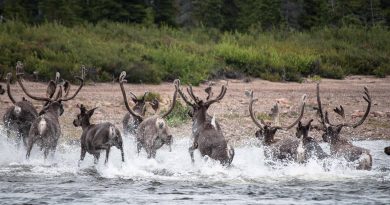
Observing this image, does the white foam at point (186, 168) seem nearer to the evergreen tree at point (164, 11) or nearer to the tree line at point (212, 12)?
the tree line at point (212, 12)

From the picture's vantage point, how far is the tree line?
3919 cm

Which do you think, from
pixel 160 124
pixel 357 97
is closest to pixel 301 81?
pixel 357 97

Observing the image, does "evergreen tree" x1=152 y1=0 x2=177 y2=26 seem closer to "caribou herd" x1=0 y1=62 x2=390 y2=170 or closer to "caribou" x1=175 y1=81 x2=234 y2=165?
"caribou herd" x1=0 y1=62 x2=390 y2=170

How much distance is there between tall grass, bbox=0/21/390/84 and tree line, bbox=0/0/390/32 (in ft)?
9.80

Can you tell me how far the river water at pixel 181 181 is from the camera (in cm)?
1436

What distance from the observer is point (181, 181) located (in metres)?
15.9

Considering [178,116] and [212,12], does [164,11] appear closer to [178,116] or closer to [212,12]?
[212,12]

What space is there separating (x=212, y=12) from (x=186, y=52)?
11534 millimetres

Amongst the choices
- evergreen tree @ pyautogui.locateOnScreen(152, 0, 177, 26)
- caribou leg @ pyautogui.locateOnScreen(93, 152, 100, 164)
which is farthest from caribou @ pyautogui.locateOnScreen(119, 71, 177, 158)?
evergreen tree @ pyautogui.locateOnScreen(152, 0, 177, 26)

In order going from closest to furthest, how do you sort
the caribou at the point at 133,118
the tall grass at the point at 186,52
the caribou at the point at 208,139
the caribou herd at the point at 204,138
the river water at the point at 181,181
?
the river water at the point at 181,181, the caribou at the point at 208,139, the caribou herd at the point at 204,138, the caribou at the point at 133,118, the tall grass at the point at 186,52

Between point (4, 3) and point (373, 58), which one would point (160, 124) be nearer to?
point (373, 58)

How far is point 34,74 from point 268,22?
19.5 meters

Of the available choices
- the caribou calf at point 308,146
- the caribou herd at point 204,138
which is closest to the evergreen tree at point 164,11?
the caribou herd at point 204,138

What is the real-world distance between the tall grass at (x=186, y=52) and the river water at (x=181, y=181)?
33.7 feet
